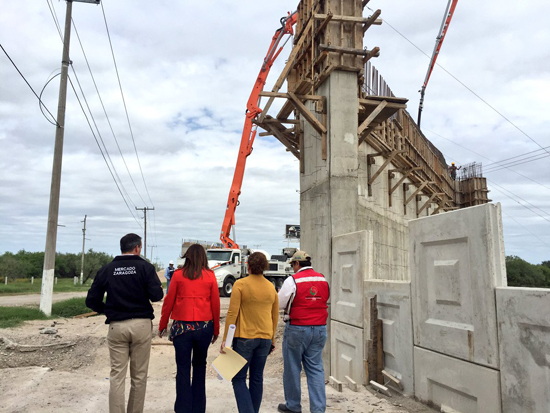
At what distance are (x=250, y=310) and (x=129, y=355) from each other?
4.20 ft

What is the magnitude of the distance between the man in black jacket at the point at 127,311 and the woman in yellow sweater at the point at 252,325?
76 cm

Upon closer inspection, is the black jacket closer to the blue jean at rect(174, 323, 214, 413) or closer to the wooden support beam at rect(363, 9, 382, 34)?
the blue jean at rect(174, 323, 214, 413)

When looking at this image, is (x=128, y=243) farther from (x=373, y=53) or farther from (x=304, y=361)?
(x=373, y=53)

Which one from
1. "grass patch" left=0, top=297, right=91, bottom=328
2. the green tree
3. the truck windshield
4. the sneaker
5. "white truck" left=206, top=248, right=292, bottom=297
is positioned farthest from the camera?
the green tree

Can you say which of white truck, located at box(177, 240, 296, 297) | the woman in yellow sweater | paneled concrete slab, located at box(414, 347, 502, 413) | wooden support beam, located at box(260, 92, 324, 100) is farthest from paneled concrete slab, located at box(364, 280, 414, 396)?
white truck, located at box(177, 240, 296, 297)

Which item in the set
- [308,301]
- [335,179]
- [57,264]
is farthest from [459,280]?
[57,264]

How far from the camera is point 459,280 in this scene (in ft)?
14.2

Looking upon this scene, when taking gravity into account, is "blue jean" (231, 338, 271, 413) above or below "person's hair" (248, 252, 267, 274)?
below

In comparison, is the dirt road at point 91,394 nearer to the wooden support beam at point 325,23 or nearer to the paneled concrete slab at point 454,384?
the paneled concrete slab at point 454,384

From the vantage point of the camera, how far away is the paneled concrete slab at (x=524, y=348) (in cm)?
336

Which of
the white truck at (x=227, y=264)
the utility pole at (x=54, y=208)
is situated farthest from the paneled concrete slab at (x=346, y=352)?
the white truck at (x=227, y=264)

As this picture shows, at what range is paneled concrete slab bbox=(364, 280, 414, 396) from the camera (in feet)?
17.0

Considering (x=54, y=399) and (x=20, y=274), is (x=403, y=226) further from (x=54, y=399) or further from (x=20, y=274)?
(x=20, y=274)

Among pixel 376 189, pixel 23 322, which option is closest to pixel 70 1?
pixel 23 322
